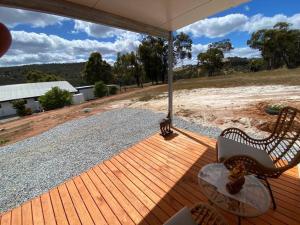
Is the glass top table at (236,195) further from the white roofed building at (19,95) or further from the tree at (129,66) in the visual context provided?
the white roofed building at (19,95)

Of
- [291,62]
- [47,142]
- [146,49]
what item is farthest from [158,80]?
[47,142]

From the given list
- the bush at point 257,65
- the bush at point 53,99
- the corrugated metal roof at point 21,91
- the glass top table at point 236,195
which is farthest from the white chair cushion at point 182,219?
the bush at point 257,65

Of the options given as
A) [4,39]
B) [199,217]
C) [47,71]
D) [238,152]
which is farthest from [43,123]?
[47,71]

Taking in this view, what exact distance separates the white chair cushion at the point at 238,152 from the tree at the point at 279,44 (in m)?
24.1

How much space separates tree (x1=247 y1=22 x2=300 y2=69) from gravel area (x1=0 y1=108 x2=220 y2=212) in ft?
75.5

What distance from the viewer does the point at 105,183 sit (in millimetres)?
2297

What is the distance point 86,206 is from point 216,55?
24.6 metres

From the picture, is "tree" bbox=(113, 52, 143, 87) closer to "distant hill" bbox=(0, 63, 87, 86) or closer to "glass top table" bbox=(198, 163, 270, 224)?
Result: "distant hill" bbox=(0, 63, 87, 86)

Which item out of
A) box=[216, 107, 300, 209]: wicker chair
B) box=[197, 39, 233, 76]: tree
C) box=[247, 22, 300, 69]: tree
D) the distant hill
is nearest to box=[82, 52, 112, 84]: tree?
the distant hill

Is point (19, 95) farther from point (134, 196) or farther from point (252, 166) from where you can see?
point (252, 166)

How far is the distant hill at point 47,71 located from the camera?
132 ft

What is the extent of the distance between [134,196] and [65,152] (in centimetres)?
228

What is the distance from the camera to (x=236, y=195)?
1381 mm

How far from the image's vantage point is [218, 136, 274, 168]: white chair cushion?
183cm
